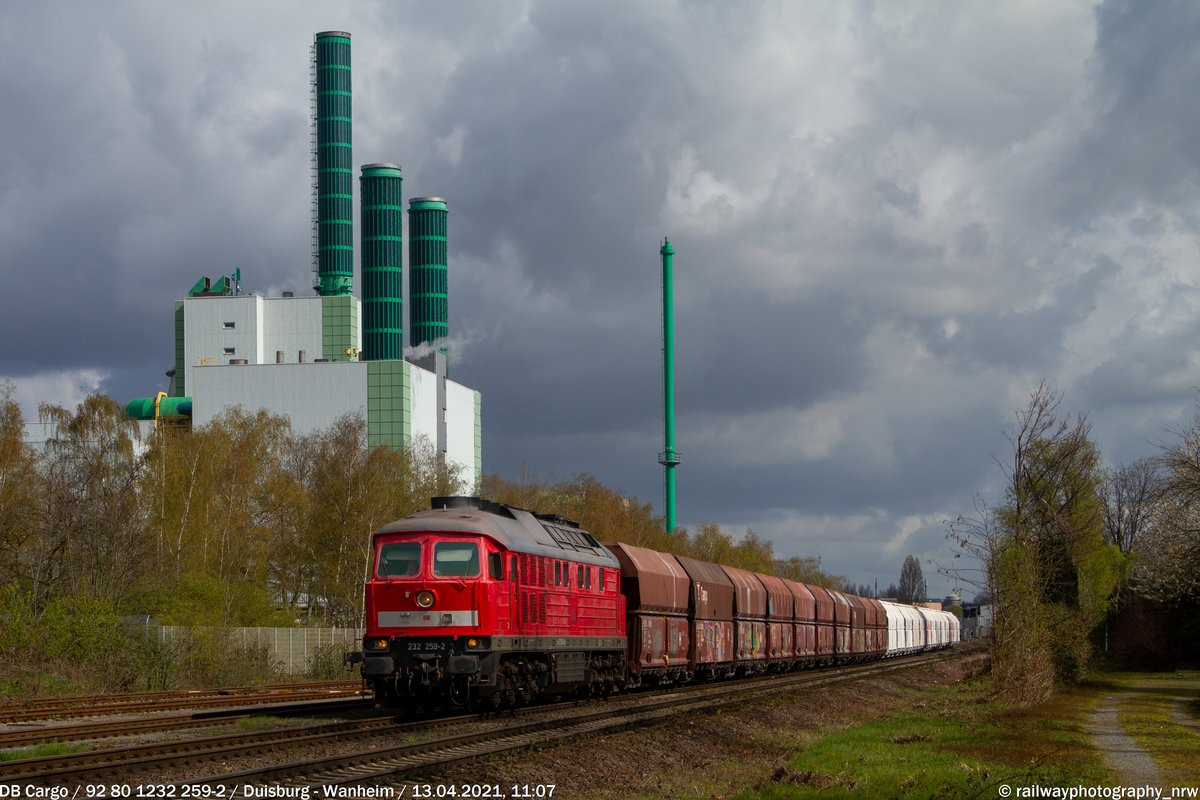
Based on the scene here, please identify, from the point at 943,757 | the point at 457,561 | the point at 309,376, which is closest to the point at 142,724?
the point at 457,561

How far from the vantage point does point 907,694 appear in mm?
42875

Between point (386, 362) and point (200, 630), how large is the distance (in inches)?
3209

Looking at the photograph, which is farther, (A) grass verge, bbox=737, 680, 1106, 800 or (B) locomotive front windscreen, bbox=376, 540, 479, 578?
(B) locomotive front windscreen, bbox=376, 540, 479, 578

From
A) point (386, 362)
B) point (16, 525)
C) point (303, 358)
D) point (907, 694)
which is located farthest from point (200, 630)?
point (303, 358)

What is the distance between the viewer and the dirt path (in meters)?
18.0

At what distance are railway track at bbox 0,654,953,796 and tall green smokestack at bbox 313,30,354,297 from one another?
125 m

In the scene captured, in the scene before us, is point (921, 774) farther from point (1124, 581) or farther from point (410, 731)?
point (1124, 581)

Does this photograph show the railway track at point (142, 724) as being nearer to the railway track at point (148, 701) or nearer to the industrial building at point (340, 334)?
the railway track at point (148, 701)

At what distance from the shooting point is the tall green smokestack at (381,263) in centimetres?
15088

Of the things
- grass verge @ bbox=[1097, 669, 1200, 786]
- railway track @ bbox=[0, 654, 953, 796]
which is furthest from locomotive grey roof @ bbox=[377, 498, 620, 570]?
grass verge @ bbox=[1097, 669, 1200, 786]

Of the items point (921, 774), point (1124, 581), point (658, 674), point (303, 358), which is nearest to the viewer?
point (921, 774)

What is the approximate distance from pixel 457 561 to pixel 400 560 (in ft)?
4.21

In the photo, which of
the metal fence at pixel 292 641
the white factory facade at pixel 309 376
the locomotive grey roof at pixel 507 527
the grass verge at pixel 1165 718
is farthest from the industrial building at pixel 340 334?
the locomotive grey roof at pixel 507 527

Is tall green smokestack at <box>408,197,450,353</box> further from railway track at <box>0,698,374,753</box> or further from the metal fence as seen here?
railway track at <box>0,698,374,753</box>
